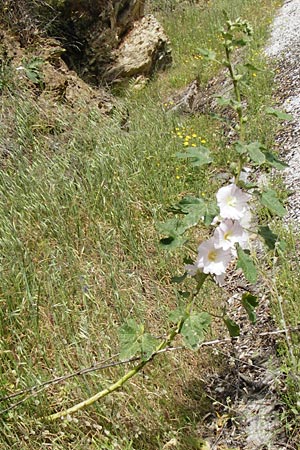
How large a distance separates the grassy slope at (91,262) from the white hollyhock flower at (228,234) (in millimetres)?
792

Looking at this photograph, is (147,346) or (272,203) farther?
(147,346)

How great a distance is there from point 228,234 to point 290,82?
402cm

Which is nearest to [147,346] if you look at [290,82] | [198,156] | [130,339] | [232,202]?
[130,339]

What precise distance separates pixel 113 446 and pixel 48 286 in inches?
35.8

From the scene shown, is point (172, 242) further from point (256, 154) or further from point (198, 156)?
point (256, 154)

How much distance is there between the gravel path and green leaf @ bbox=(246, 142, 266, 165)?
1.44m

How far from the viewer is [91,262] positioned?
3055mm

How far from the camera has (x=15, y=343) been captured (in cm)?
248

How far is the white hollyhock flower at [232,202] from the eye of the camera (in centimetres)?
181

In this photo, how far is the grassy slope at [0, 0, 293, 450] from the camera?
2219 millimetres

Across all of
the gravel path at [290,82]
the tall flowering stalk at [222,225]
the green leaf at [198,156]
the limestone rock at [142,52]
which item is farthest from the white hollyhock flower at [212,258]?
the limestone rock at [142,52]

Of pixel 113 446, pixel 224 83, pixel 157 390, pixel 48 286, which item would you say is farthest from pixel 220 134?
pixel 113 446

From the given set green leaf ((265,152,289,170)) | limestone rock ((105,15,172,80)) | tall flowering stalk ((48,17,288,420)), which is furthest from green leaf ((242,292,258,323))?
limestone rock ((105,15,172,80))

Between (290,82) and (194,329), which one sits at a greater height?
(194,329)
